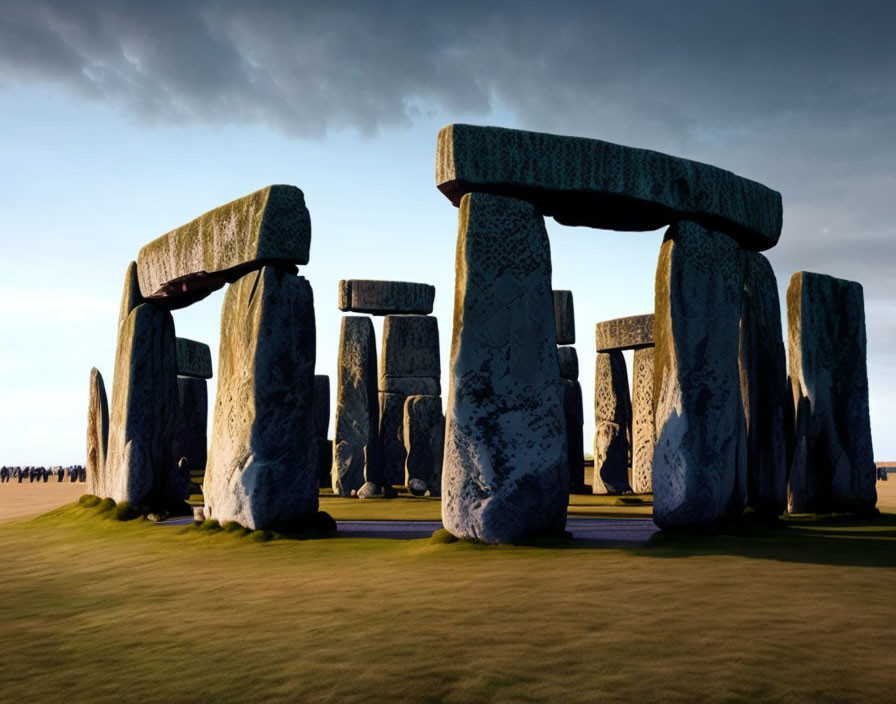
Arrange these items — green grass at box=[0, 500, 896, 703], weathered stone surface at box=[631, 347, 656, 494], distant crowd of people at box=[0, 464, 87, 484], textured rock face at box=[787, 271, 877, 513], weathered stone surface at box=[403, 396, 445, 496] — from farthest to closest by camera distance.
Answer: distant crowd of people at box=[0, 464, 87, 484] → weathered stone surface at box=[403, 396, 445, 496] → weathered stone surface at box=[631, 347, 656, 494] → textured rock face at box=[787, 271, 877, 513] → green grass at box=[0, 500, 896, 703]

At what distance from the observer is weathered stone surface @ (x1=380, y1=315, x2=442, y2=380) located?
57.0ft

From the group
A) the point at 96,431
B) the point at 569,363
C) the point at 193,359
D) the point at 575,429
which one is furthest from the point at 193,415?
the point at 575,429

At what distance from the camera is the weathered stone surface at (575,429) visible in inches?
628

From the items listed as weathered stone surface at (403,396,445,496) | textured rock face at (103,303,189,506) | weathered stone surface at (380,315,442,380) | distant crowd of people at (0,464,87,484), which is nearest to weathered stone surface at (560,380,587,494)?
weathered stone surface at (403,396,445,496)

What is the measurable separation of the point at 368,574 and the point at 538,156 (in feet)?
11.9

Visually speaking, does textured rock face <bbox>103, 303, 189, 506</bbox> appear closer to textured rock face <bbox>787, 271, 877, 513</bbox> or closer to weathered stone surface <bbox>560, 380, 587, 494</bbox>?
weathered stone surface <bbox>560, 380, 587, 494</bbox>

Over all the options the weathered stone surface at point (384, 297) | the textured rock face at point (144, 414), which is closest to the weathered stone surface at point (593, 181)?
the textured rock face at point (144, 414)

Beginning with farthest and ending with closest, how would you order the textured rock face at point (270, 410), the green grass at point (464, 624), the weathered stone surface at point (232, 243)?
the weathered stone surface at point (232, 243) < the textured rock face at point (270, 410) < the green grass at point (464, 624)

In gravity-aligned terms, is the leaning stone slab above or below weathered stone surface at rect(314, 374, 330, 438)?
above

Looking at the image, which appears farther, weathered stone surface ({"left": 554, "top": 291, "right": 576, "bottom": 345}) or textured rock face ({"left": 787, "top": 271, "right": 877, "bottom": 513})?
weathered stone surface ({"left": 554, "top": 291, "right": 576, "bottom": 345})

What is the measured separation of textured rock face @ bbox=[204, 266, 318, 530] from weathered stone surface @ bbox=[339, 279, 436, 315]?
7.45 metres

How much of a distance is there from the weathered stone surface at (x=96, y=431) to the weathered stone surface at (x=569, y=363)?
7.62m

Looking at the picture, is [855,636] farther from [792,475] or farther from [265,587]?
[792,475]

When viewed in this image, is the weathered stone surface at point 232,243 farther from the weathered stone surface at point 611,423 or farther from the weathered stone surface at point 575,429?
the weathered stone surface at point 611,423
